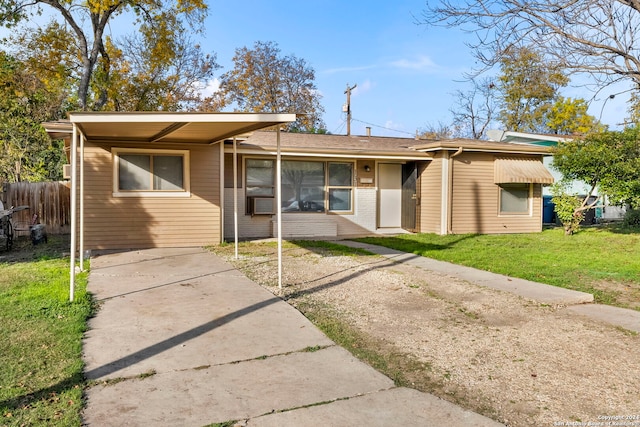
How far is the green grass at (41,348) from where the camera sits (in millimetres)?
2749

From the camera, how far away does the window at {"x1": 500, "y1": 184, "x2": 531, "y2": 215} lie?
13734 millimetres

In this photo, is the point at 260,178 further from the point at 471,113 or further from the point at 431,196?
the point at 471,113

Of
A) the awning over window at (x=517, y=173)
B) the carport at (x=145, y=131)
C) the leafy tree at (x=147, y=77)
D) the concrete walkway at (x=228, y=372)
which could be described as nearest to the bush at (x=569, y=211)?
the awning over window at (x=517, y=173)

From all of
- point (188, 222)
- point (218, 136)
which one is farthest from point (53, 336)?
point (188, 222)

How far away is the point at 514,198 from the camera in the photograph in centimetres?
1390

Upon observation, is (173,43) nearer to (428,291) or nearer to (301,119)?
(301,119)

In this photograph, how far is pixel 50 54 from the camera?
60.6 feet

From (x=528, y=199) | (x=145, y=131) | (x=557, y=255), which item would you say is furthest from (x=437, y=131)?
(x=145, y=131)

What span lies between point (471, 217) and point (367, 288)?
7906mm

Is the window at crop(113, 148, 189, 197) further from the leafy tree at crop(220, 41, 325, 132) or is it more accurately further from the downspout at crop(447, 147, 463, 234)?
the leafy tree at crop(220, 41, 325, 132)

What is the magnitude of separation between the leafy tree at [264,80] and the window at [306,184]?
15934 mm

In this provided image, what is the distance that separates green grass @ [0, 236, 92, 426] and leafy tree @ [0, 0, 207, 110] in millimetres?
13250

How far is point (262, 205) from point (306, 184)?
143cm

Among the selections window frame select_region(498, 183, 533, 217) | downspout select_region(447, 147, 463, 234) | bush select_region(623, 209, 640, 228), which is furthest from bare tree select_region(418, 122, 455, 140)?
downspout select_region(447, 147, 463, 234)
